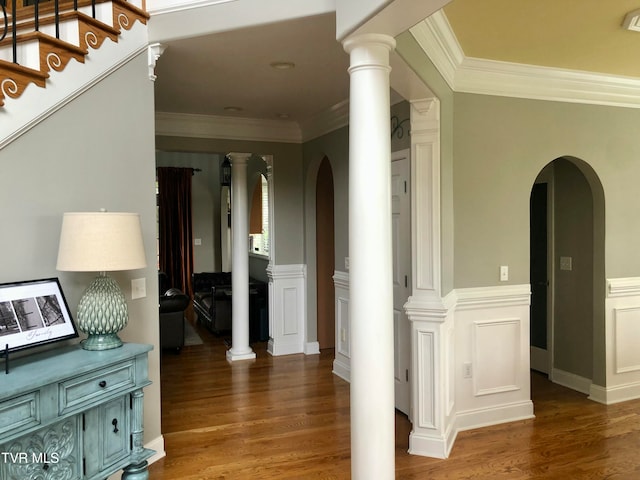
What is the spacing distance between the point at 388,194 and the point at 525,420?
248cm

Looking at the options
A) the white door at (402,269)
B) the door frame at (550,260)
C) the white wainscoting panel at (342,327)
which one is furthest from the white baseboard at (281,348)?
the door frame at (550,260)

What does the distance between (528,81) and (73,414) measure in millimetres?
3611

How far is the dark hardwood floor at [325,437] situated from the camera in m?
3.07

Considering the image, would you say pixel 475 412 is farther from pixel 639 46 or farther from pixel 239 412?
pixel 639 46

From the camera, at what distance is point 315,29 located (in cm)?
286

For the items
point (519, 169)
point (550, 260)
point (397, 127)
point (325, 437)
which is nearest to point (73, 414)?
point (325, 437)

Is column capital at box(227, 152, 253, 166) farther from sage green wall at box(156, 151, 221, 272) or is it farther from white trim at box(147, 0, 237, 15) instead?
sage green wall at box(156, 151, 221, 272)

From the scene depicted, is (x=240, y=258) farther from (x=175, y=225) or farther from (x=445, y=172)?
(x=175, y=225)

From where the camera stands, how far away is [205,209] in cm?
1009

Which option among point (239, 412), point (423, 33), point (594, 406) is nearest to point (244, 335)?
point (239, 412)

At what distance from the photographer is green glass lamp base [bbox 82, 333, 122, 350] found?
2.41 meters

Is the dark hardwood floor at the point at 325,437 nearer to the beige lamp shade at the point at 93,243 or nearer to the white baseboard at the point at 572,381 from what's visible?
the white baseboard at the point at 572,381

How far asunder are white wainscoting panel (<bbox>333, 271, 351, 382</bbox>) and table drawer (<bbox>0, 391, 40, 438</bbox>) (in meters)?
3.29

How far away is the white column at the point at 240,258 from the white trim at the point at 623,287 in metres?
3.53
